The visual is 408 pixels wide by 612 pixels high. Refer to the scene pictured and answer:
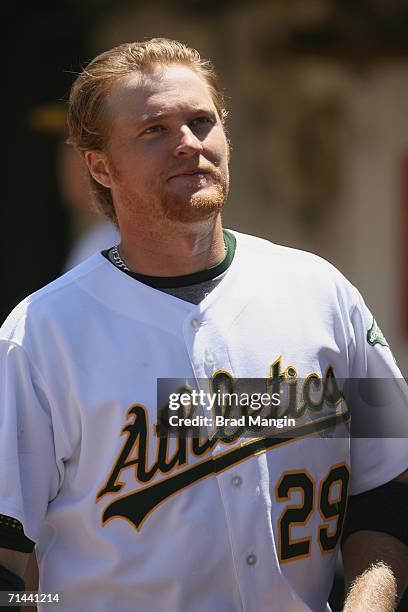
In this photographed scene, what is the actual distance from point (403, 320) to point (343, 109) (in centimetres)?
120

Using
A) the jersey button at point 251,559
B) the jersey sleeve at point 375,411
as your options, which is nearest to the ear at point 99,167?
the jersey sleeve at point 375,411

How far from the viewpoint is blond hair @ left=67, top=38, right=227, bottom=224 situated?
225 centimetres

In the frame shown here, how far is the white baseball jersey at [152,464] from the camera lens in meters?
2.08

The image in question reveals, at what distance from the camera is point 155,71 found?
223 cm

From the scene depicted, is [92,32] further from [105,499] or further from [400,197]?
[105,499]

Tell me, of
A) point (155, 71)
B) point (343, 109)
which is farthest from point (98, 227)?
point (343, 109)

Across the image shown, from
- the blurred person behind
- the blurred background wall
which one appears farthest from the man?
the blurred background wall

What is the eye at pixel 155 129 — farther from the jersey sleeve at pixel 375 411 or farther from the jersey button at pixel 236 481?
the jersey button at pixel 236 481

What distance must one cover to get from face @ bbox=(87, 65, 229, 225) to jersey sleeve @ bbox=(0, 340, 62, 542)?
43cm

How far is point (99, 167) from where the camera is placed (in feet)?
7.82

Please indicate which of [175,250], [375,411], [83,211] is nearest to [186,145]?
[175,250]

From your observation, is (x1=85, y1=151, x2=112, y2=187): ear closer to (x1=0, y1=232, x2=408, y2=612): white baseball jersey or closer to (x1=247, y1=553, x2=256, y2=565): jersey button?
(x1=0, y1=232, x2=408, y2=612): white baseball jersey

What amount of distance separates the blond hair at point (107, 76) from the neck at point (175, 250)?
244mm

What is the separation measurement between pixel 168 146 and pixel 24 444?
2.21 feet
